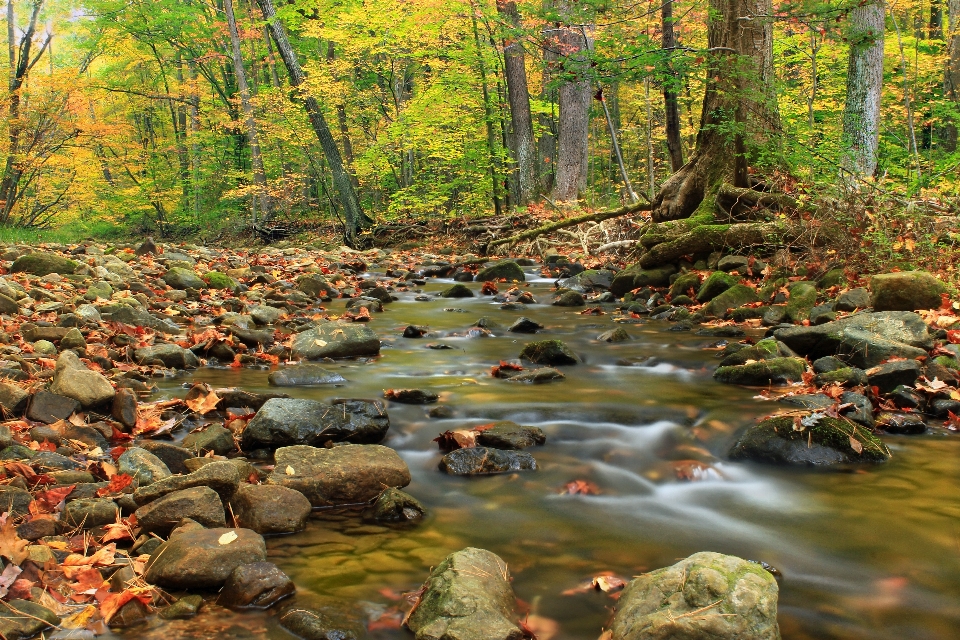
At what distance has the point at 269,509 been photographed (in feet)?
10.3

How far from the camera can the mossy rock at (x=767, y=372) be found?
5191 mm

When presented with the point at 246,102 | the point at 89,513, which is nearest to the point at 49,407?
the point at 89,513

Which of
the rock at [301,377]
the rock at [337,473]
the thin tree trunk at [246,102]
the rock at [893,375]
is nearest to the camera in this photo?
the rock at [337,473]

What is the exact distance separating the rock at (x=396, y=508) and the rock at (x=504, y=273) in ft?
28.5

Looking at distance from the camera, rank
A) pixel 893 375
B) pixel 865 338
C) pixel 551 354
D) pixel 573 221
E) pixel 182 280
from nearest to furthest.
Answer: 1. pixel 893 375
2. pixel 865 338
3. pixel 551 354
4. pixel 182 280
5. pixel 573 221

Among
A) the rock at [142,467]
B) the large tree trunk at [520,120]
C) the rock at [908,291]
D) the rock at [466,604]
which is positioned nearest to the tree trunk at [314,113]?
the large tree trunk at [520,120]

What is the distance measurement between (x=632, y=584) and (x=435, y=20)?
16040mm

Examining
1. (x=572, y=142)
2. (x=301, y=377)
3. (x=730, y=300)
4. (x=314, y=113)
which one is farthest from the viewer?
(x=572, y=142)

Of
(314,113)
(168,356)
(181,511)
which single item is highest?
(314,113)

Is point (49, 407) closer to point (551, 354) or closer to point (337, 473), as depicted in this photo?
point (337, 473)

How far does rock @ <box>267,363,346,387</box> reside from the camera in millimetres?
5367

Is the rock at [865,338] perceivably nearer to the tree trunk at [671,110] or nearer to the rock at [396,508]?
the rock at [396,508]

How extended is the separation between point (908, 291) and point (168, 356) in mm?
6406

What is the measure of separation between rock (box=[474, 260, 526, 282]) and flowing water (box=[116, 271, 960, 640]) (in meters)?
6.48
